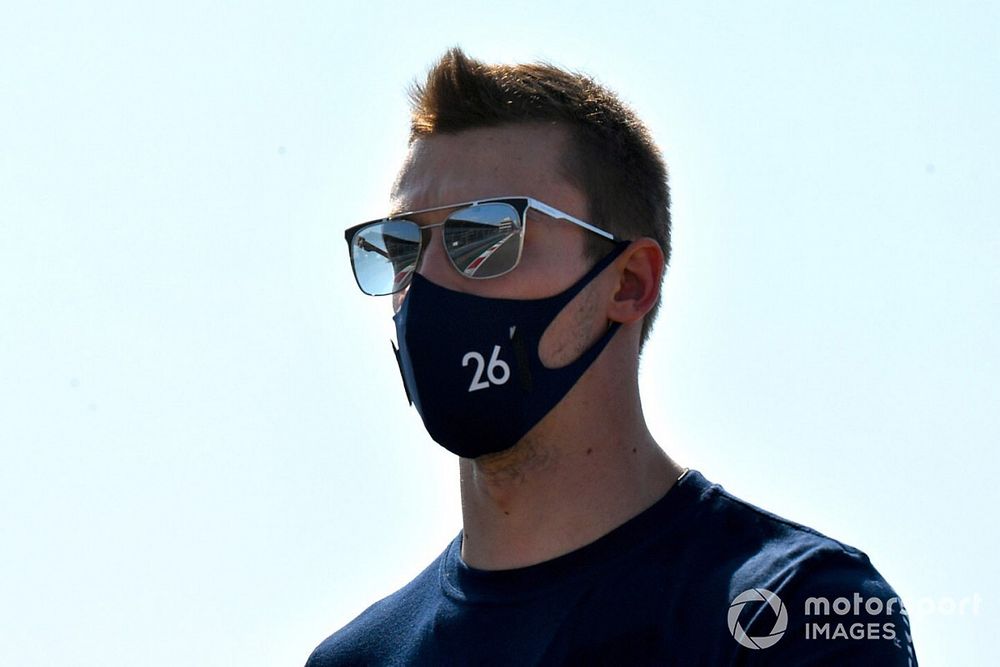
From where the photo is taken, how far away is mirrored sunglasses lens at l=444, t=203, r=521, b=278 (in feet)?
15.8

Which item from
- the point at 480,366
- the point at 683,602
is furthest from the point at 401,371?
the point at 683,602

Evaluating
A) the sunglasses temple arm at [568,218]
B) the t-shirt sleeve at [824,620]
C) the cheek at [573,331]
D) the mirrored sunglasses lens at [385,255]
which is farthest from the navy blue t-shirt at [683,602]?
the mirrored sunglasses lens at [385,255]

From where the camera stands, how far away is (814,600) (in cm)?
401

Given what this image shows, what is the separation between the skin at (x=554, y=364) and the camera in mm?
4719

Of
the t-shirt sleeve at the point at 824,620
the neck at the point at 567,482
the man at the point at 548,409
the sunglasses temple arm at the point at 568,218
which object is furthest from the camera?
the sunglasses temple arm at the point at 568,218

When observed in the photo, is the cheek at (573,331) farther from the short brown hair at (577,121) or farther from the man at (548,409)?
the short brown hair at (577,121)

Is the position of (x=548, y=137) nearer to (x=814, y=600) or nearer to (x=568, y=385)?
(x=568, y=385)

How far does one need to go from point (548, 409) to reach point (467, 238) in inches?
25.7

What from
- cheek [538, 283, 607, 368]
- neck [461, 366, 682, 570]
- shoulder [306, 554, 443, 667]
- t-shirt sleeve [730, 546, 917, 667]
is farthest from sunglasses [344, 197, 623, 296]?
t-shirt sleeve [730, 546, 917, 667]

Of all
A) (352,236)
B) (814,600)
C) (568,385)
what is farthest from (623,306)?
(814,600)

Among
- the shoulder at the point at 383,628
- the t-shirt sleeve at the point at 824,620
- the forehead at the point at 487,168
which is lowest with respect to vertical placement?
the shoulder at the point at 383,628

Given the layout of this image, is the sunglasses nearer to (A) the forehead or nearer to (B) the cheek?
(A) the forehead

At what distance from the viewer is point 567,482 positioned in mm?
4758

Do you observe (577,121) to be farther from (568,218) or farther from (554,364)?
(554,364)
